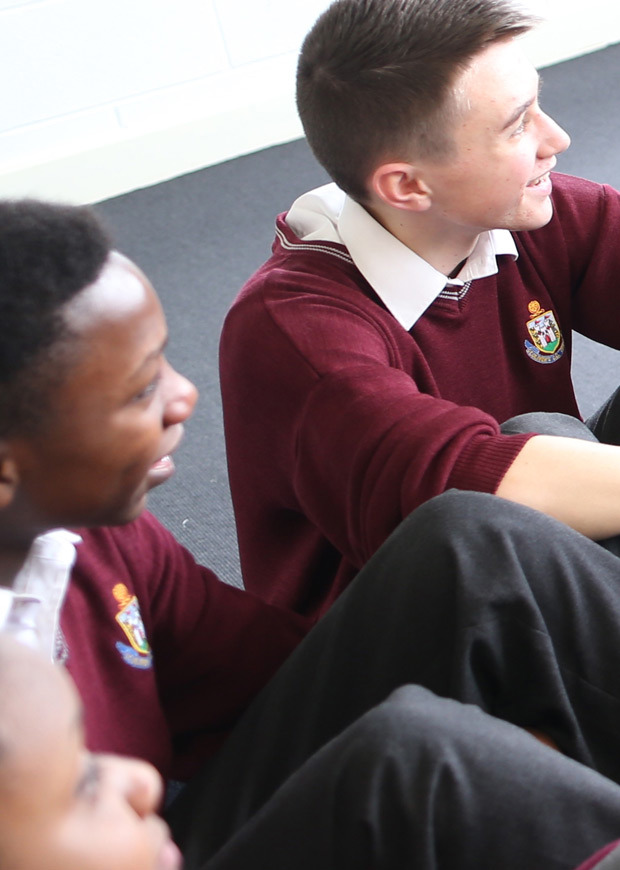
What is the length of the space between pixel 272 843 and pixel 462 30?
0.87 metres

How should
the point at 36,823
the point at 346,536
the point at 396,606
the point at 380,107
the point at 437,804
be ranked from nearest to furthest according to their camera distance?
the point at 36,823 < the point at 437,804 < the point at 396,606 < the point at 346,536 < the point at 380,107

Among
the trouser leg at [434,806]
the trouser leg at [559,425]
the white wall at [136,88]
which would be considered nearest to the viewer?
the trouser leg at [434,806]

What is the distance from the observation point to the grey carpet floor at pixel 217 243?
1.84 metres

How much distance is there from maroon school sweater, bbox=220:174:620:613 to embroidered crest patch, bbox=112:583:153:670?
0.26m

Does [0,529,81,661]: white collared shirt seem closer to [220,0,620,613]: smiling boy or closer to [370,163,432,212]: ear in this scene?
[220,0,620,613]: smiling boy

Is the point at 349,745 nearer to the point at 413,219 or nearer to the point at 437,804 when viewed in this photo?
the point at 437,804

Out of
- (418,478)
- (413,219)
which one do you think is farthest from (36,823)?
(413,219)

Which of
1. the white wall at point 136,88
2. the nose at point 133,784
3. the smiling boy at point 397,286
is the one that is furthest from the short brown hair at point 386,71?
the white wall at point 136,88

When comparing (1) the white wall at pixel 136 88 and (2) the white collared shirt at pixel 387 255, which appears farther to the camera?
(1) the white wall at pixel 136 88

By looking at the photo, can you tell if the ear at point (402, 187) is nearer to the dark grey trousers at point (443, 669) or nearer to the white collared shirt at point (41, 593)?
the dark grey trousers at point (443, 669)

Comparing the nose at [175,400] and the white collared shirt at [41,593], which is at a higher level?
the nose at [175,400]

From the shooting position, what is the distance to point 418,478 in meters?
0.95

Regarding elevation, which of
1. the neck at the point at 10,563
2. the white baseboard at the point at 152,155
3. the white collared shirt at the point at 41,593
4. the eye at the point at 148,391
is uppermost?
the eye at the point at 148,391

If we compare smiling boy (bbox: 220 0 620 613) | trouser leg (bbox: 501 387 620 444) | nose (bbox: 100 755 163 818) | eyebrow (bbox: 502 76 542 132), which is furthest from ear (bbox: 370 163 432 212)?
nose (bbox: 100 755 163 818)
